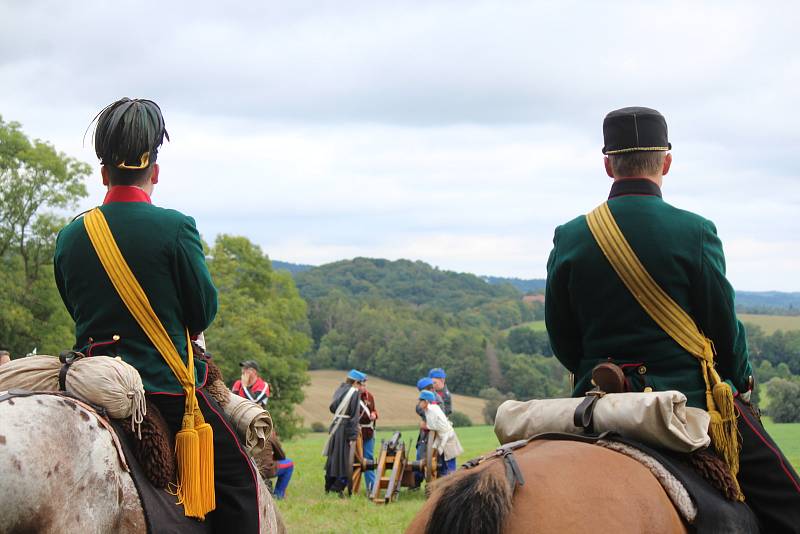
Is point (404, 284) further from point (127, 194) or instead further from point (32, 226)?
point (127, 194)

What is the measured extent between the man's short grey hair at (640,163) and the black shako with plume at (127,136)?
2257 mm

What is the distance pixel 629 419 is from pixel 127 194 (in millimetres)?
2645

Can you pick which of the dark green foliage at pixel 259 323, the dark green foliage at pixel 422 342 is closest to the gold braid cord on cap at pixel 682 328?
the dark green foliage at pixel 259 323

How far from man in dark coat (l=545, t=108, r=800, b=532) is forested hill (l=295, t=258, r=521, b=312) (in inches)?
5418

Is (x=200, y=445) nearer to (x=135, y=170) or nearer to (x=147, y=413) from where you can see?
(x=147, y=413)

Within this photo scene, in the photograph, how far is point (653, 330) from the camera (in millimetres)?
4039

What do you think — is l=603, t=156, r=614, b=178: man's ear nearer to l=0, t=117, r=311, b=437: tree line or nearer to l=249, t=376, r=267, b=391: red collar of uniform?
l=249, t=376, r=267, b=391: red collar of uniform

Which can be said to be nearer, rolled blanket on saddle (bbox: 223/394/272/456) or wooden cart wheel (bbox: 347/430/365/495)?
rolled blanket on saddle (bbox: 223/394/272/456)

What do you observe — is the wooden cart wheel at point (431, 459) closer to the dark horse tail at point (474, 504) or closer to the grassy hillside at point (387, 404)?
the dark horse tail at point (474, 504)

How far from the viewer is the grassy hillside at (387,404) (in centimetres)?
5515

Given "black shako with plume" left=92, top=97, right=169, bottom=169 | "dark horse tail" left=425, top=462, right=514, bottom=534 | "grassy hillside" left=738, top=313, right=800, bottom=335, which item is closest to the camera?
"dark horse tail" left=425, top=462, right=514, bottom=534

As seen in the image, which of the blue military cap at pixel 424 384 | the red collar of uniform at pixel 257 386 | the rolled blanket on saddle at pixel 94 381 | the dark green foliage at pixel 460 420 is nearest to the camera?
the rolled blanket on saddle at pixel 94 381

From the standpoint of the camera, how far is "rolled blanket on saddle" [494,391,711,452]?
3.62 metres

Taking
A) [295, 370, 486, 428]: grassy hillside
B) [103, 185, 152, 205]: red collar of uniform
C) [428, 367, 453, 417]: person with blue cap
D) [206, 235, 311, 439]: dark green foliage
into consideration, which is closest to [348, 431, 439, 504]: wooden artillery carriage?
[428, 367, 453, 417]: person with blue cap
